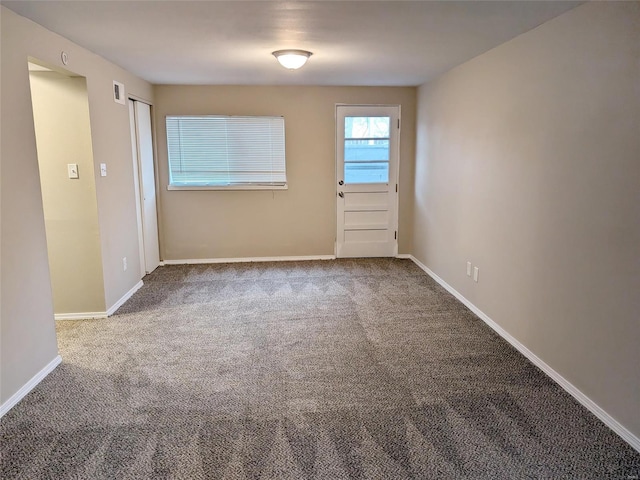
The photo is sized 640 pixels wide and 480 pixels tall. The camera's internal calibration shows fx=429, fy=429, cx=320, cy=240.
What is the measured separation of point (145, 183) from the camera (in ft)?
16.6

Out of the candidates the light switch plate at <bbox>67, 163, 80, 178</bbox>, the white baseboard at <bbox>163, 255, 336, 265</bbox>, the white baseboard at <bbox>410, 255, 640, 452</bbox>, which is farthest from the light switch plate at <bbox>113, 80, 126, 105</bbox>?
the white baseboard at <bbox>410, 255, 640, 452</bbox>

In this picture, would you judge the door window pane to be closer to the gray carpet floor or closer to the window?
the window

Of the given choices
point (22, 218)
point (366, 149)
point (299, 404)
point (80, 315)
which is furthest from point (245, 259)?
point (299, 404)

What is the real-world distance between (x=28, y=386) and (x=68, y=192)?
5.34 feet

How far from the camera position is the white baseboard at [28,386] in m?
2.39

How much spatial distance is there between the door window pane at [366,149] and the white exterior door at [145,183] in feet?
8.02

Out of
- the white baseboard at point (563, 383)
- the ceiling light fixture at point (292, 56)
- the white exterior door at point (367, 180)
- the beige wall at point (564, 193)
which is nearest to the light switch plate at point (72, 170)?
the ceiling light fixture at point (292, 56)

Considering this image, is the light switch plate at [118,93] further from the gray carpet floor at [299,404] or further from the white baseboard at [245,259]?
the white baseboard at [245,259]

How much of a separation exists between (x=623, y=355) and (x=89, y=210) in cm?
386

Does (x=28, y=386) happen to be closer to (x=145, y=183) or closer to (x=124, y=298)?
(x=124, y=298)

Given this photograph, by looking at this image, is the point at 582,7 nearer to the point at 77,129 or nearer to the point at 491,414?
the point at 491,414

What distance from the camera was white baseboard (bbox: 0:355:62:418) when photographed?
239 centimetres

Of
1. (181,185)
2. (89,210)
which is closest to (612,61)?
(89,210)

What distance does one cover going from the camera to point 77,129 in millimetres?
3459
